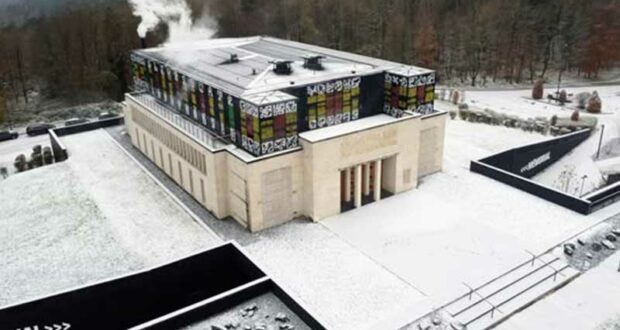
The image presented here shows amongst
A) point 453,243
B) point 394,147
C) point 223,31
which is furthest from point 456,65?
point 453,243

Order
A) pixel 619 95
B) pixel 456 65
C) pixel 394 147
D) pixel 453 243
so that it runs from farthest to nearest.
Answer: pixel 456 65 < pixel 619 95 < pixel 394 147 < pixel 453 243

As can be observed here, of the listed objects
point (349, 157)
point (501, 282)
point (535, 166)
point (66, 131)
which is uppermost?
point (349, 157)

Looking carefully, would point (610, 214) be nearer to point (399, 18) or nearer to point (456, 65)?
point (456, 65)

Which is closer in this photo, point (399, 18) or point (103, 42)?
point (103, 42)

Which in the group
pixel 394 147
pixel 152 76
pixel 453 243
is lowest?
pixel 453 243

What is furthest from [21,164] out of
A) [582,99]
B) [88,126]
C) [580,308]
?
[582,99]

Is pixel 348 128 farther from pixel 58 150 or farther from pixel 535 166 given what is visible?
pixel 58 150
